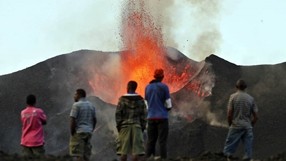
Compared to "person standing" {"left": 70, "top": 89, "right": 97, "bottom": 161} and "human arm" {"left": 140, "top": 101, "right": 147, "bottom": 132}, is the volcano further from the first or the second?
"person standing" {"left": 70, "top": 89, "right": 97, "bottom": 161}

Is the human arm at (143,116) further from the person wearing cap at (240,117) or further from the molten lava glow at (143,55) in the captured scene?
the molten lava glow at (143,55)

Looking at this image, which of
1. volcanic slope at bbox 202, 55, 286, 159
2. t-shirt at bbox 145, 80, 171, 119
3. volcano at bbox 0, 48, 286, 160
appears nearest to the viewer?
t-shirt at bbox 145, 80, 171, 119

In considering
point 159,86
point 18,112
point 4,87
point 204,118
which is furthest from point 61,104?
point 159,86

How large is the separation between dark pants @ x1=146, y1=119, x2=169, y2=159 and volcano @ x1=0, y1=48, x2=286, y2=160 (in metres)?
9.26

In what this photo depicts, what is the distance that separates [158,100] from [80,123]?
1.81 m

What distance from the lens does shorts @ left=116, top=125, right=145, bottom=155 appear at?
15.3 m

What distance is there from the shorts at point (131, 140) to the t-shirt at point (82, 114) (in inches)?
27.2

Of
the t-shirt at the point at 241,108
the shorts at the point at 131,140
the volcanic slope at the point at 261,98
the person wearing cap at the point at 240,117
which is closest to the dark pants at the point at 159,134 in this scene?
the shorts at the point at 131,140

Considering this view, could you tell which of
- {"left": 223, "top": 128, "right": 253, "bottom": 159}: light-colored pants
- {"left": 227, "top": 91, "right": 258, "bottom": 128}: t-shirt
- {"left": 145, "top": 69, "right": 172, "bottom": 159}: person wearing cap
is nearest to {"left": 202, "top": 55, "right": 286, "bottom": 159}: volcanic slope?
{"left": 223, "top": 128, "right": 253, "bottom": 159}: light-colored pants

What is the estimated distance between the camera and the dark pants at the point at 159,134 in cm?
1628

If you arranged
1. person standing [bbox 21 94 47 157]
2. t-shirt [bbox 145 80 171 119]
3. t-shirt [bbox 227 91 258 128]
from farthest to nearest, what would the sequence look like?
1. t-shirt [bbox 145 80 171 119]
2. t-shirt [bbox 227 91 258 128]
3. person standing [bbox 21 94 47 157]

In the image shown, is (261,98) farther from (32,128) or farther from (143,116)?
(32,128)

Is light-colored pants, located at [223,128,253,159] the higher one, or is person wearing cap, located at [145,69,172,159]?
person wearing cap, located at [145,69,172,159]

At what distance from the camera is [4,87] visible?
38.2 metres
